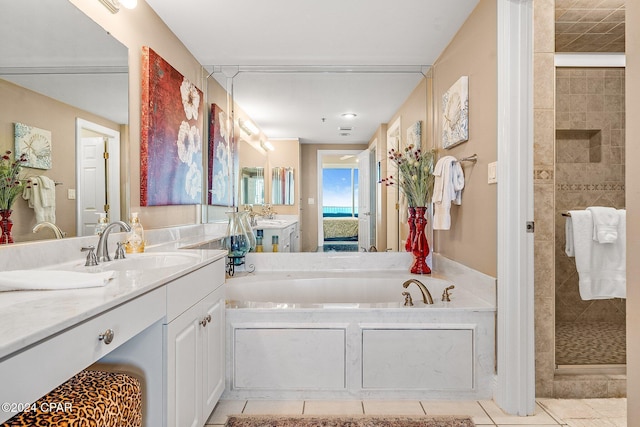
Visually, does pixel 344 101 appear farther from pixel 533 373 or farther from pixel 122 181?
pixel 533 373

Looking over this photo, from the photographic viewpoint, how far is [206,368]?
65.2 inches

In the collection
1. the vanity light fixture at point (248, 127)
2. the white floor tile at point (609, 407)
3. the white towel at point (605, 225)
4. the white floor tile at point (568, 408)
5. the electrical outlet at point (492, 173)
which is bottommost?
the white floor tile at point (568, 408)

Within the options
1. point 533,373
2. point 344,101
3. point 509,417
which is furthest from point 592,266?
point 344,101

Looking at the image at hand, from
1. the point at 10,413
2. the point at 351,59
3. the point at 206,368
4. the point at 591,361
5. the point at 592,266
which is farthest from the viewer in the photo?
the point at 351,59

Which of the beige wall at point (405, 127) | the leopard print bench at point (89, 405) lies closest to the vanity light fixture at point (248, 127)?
the beige wall at point (405, 127)

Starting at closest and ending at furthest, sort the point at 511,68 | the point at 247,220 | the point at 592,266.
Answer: the point at 511,68, the point at 592,266, the point at 247,220

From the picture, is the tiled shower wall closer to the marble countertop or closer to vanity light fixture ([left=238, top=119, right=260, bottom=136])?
vanity light fixture ([left=238, top=119, right=260, bottom=136])

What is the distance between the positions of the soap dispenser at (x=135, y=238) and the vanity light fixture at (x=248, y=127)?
1.42 metres

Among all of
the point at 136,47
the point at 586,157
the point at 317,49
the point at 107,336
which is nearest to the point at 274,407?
the point at 107,336

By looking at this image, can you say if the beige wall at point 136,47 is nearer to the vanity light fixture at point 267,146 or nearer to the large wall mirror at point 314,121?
the large wall mirror at point 314,121

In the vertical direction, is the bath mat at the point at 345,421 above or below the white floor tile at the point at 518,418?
above

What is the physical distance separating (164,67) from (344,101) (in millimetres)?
1421

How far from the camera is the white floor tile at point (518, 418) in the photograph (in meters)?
1.82

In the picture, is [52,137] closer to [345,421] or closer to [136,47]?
[136,47]
